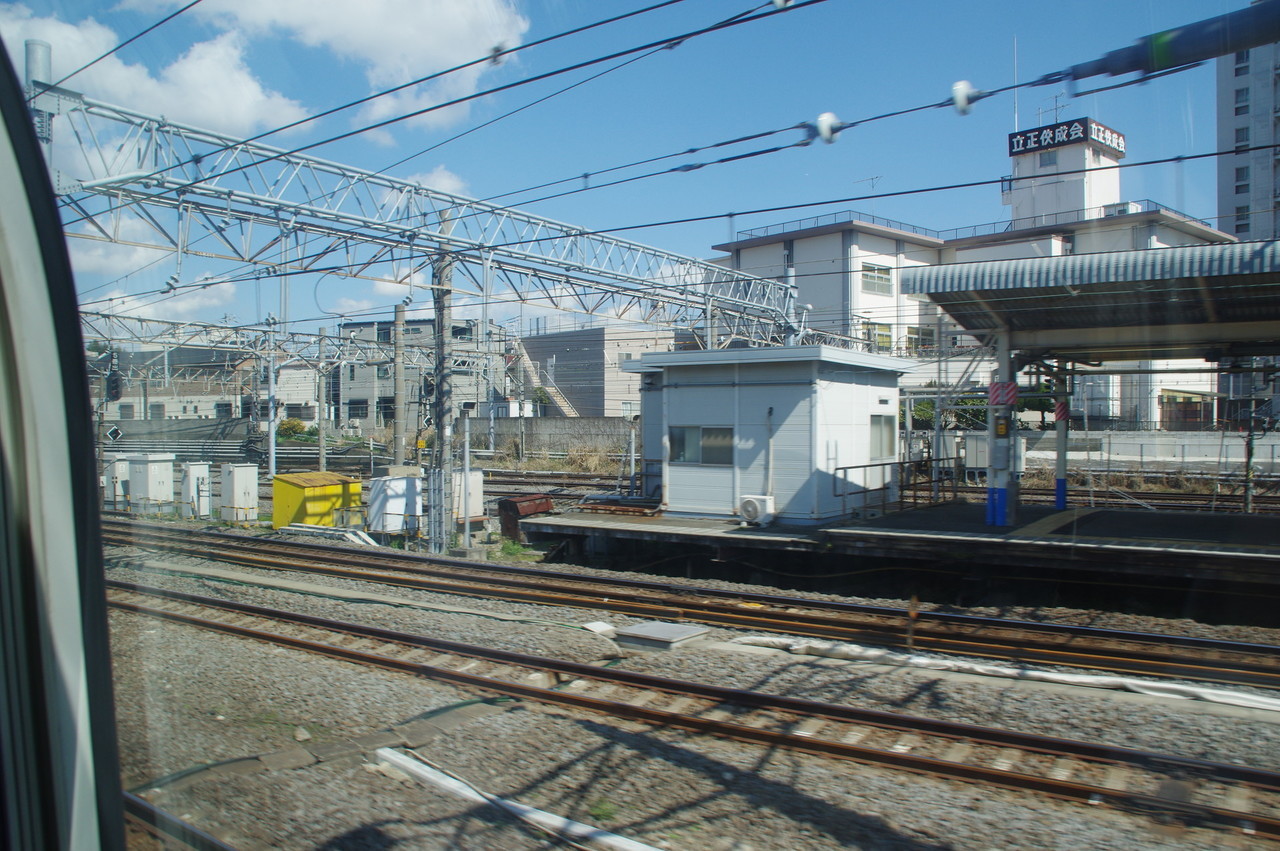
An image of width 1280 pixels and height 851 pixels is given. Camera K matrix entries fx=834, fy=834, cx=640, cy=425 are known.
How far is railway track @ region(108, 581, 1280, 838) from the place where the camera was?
496cm

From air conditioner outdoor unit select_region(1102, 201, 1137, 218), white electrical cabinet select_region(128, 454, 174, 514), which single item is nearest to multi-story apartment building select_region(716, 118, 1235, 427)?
air conditioner outdoor unit select_region(1102, 201, 1137, 218)

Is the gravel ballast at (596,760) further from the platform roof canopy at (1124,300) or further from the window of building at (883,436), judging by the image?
the window of building at (883,436)

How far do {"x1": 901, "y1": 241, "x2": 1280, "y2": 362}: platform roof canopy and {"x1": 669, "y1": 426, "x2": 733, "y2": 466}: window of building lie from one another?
175 inches

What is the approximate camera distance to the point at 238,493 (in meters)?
19.7

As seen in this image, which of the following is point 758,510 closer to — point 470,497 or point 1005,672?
point 470,497

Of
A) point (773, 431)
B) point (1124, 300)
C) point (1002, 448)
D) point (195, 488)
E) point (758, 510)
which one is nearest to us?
point (1124, 300)

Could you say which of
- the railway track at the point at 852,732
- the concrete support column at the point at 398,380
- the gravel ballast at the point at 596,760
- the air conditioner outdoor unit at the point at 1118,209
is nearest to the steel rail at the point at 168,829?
the gravel ballast at the point at 596,760

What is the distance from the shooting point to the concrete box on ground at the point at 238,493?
772 inches

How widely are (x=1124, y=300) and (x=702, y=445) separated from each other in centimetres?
745

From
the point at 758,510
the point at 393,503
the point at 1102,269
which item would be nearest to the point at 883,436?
the point at 758,510

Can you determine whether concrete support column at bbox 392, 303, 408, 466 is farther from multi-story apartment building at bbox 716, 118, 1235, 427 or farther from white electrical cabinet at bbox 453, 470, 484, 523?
multi-story apartment building at bbox 716, 118, 1235, 427

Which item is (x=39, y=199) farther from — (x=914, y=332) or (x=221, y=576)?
(x=914, y=332)

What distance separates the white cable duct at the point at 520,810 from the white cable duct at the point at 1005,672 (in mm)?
4356

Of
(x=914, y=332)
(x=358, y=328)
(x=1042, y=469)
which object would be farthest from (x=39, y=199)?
(x=358, y=328)
